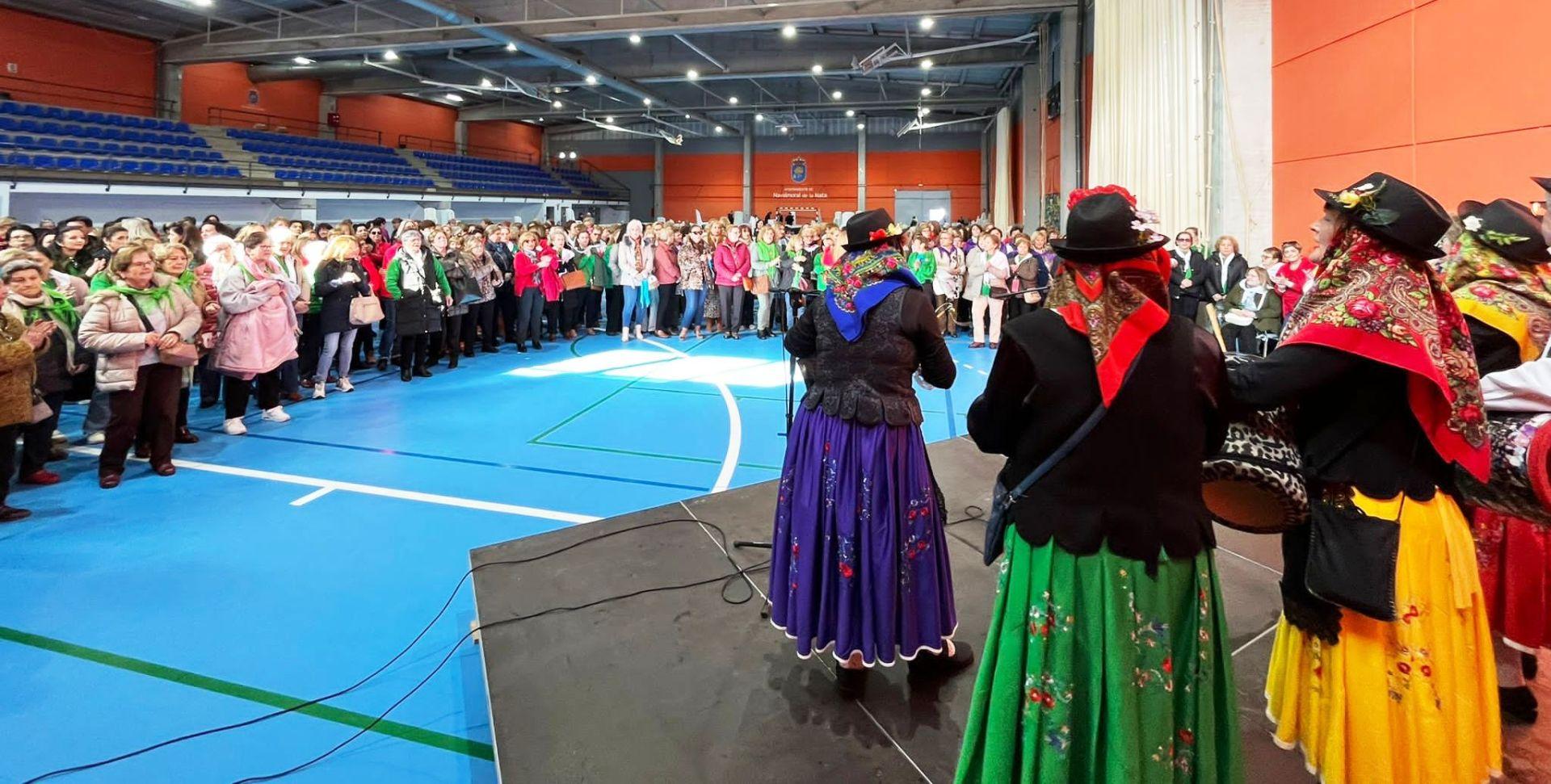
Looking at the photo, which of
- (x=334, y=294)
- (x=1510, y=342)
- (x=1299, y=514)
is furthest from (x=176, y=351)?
(x=1510, y=342)

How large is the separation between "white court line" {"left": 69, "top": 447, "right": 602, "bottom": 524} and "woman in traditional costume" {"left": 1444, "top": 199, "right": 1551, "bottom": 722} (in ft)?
11.4

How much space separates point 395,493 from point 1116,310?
4.43m

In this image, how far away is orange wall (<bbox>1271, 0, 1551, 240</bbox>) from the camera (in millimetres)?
5309

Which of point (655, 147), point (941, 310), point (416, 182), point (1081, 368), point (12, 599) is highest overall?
point (655, 147)

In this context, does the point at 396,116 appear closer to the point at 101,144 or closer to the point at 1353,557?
the point at 101,144

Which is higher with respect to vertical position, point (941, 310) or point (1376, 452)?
point (941, 310)

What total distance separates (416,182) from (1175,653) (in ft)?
76.6

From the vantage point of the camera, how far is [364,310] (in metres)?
7.43

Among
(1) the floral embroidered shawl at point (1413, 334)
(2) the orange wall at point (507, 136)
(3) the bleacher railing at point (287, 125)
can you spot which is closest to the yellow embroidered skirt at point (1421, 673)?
(1) the floral embroidered shawl at point (1413, 334)

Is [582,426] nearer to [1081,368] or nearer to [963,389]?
[963,389]

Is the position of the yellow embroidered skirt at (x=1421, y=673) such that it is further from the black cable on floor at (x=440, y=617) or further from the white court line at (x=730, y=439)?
the white court line at (x=730, y=439)

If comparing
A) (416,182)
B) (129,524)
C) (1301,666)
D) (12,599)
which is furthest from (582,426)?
(416,182)

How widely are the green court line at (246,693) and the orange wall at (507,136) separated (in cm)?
2879

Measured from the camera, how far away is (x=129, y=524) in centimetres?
417
